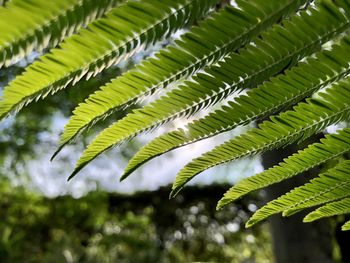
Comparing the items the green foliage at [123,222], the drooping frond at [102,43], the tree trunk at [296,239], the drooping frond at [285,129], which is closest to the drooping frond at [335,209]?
the drooping frond at [285,129]

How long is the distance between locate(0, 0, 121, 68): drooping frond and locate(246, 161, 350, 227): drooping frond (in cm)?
43

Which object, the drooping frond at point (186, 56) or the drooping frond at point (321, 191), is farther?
the drooping frond at point (321, 191)

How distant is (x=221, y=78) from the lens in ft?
1.89

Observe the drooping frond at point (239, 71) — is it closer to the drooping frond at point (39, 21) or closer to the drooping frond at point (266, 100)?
the drooping frond at point (266, 100)

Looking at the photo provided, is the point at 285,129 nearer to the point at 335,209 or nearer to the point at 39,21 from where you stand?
the point at 335,209

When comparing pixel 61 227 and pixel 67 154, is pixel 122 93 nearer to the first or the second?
pixel 67 154

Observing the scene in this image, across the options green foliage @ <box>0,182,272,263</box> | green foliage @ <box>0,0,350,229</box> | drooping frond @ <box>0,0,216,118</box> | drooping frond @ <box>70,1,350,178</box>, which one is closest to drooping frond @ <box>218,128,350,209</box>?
green foliage @ <box>0,0,350,229</box>

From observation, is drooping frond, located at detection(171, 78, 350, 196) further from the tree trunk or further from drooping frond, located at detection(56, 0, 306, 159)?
the tree trunk

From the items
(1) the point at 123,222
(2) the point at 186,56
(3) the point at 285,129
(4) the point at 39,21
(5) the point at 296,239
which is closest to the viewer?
(4) the point at 39,21

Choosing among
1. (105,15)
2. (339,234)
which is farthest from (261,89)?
(339,234)

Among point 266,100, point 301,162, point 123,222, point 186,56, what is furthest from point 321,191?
point 123,222

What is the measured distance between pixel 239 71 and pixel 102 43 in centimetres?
18

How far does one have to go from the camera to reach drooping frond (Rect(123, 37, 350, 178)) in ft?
1.88

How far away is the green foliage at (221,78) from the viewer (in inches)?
17.9
